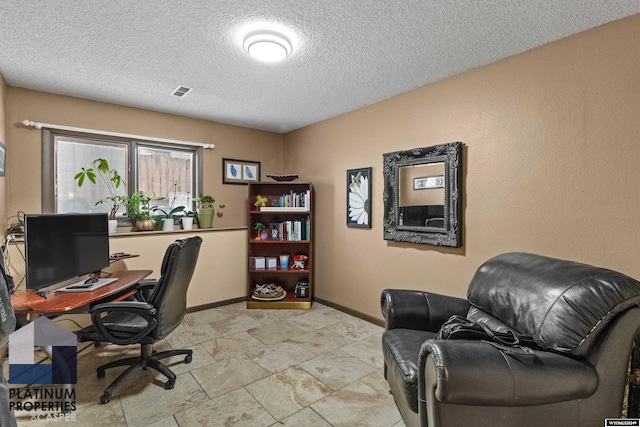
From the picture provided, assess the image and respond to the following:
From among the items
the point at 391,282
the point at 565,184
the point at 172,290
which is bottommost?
the point at 391,282

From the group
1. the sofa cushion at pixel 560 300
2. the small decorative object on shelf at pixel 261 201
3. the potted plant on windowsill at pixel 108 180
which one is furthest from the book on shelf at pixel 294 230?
the sofa cushion at pixel 560 300

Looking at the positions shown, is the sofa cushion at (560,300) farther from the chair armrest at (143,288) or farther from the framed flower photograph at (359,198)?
the chair armrest at (143,288)

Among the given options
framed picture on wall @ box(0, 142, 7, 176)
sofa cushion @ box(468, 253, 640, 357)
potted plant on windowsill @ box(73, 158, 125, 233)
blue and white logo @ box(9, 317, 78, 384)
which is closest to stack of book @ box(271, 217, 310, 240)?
potted plant on windowsill @ box(73, 158, 125, 233)

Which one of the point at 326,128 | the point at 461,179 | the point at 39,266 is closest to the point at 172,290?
the point at 39,266

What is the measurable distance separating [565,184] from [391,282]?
5.75 ft

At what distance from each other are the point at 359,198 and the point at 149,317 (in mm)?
2392

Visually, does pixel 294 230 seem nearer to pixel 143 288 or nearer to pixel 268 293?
pixel 268 293

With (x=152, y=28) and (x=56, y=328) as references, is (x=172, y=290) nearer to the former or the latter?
(x=56, y=328)

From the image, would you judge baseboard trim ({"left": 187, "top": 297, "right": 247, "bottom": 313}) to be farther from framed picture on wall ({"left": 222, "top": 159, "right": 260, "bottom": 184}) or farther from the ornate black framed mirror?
the ornate black framed mirror

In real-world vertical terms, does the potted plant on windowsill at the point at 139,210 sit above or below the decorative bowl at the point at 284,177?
below

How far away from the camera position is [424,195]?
2.90 metres

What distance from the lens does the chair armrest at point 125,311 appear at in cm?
197

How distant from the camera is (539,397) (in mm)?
1211

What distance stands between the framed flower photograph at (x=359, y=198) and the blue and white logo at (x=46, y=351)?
9.26 ft
